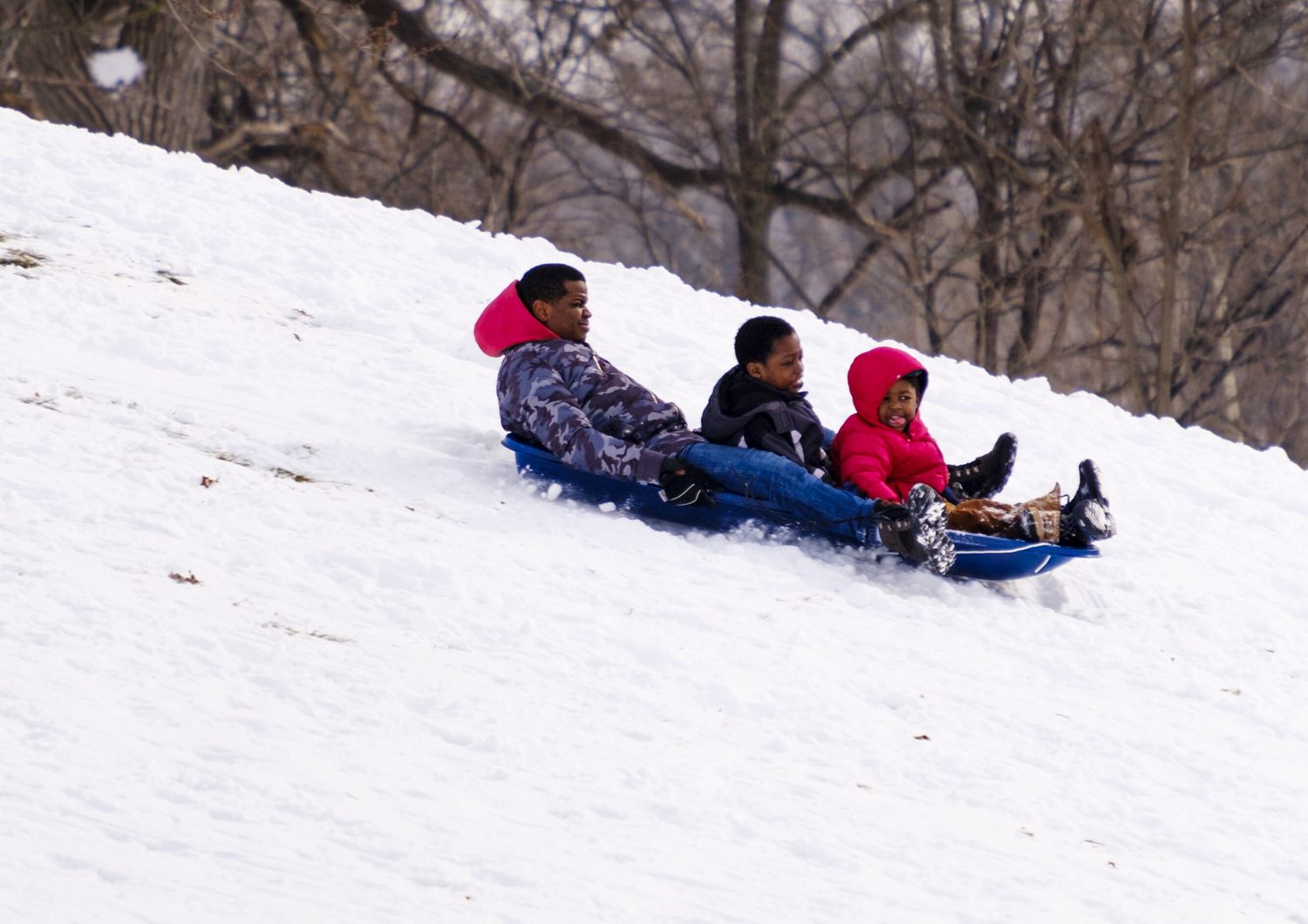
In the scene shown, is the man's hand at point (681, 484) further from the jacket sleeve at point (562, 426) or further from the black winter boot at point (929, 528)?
the black winter boot at point (929, 528)

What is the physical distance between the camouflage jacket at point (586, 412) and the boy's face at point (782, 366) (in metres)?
0.29

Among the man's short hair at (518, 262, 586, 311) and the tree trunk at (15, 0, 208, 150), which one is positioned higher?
the tree trunk at (15, 0, 208, 150)

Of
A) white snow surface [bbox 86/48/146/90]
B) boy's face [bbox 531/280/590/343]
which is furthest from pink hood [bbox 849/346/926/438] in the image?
white snow surface [bbox 86/48/146/90]

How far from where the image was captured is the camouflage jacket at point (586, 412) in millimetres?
4590

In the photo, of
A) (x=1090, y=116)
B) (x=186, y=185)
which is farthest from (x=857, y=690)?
(x=1090, y=116)

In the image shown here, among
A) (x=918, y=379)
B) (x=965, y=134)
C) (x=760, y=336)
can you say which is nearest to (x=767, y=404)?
(x=760, y=336)

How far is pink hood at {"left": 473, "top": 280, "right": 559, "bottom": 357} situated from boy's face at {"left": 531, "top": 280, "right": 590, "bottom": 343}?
0.09 ft

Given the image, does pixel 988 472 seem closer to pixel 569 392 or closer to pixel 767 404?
pixel 767 404

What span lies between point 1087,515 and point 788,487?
0.90 metres

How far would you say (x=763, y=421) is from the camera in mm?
4691

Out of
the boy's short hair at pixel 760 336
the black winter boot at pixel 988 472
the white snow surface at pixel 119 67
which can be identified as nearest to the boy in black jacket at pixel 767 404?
the boy's short hair at pixel 760 336

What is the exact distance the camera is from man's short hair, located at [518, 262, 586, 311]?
5020mm

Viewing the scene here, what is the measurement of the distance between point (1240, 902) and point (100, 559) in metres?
2.60

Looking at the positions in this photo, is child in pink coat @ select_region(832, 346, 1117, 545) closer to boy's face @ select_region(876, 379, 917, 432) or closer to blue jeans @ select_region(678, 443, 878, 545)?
boy's face @ select_region(876, 379, 917, 432)
